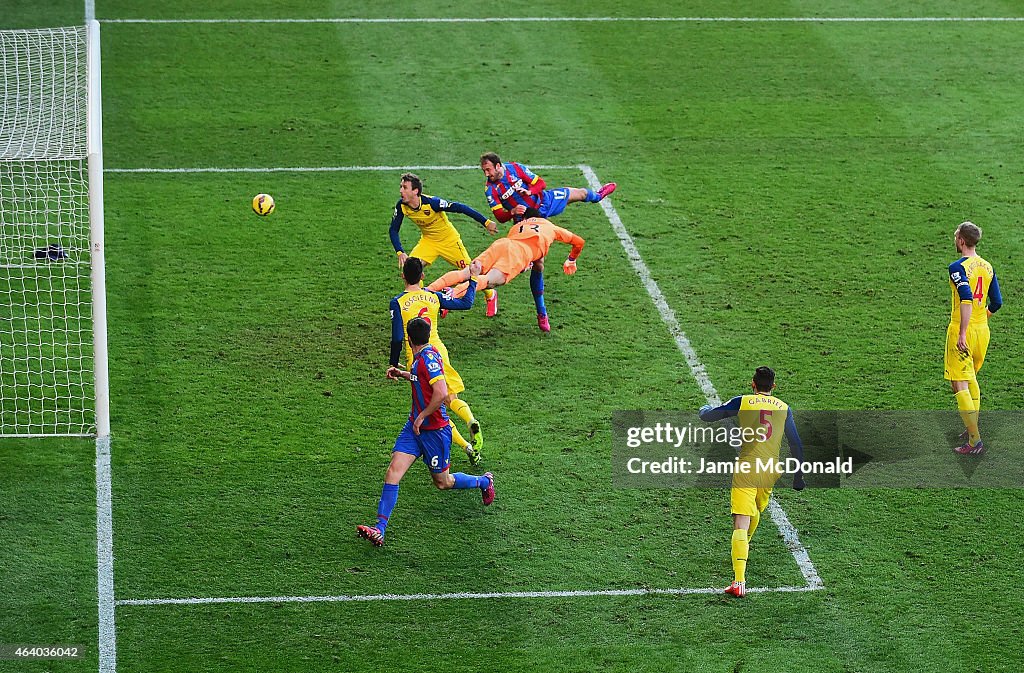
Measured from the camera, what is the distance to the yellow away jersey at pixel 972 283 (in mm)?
11283

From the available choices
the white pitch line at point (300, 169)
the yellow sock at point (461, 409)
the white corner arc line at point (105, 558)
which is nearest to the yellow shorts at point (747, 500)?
the yellow sock at point (461, 409)

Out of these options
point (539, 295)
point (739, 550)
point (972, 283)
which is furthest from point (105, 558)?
point (972, 283)

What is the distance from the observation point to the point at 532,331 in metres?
14.2

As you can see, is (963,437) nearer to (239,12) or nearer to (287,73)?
(287,73)

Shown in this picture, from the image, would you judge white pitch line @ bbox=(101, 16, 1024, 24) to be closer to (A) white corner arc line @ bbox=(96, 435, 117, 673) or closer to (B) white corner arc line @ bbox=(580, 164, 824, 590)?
(B) white corner arc line @ bbox=(580, 164, 824, 590)

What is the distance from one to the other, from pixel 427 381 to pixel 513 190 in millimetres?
4292

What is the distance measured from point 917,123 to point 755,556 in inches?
413

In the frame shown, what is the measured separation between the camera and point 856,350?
45.0ft

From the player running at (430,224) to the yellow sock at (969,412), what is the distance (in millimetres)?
4573

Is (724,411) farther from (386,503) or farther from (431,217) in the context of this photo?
(431,217)

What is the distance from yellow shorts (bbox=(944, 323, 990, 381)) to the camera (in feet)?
37.6

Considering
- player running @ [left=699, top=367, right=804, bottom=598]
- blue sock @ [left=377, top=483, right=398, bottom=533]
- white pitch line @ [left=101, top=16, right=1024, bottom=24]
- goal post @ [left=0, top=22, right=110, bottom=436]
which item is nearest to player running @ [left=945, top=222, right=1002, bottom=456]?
player running @ [left=699, top=367, right=804, bottom=598]

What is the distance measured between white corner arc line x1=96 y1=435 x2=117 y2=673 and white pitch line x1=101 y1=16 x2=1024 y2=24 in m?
12.2

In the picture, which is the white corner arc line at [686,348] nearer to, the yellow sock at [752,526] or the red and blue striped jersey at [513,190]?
the yellow sock at [752,526]
